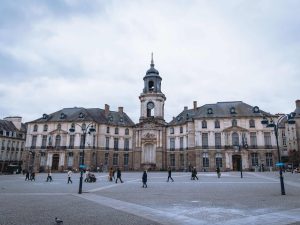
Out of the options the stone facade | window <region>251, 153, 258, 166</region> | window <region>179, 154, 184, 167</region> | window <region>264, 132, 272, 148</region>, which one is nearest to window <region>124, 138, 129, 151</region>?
window <region>179, 154, 184, 167</region>

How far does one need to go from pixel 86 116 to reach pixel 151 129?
15043 millimetres

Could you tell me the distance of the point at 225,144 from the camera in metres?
51.8

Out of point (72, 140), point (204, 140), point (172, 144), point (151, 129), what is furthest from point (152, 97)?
point (72, 140)

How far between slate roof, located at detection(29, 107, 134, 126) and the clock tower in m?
5.50

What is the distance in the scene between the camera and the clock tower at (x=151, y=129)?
5781cm

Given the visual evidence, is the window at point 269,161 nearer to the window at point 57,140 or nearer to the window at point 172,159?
the window at point 172,159

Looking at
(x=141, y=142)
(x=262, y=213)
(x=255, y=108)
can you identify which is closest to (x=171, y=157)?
(x=141, y=142)

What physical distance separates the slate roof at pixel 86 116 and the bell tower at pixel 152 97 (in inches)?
218

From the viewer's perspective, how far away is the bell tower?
6084 cm

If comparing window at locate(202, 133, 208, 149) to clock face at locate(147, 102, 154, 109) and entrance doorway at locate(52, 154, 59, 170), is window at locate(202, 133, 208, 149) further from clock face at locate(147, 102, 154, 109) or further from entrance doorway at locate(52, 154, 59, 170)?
entrance doorway at locate(52, 154, 59, 170)

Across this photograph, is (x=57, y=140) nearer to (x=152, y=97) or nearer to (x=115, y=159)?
(x=115, y=159)

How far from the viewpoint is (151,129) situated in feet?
194

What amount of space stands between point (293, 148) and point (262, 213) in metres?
56.9

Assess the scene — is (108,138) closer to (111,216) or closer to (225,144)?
(225,144)
